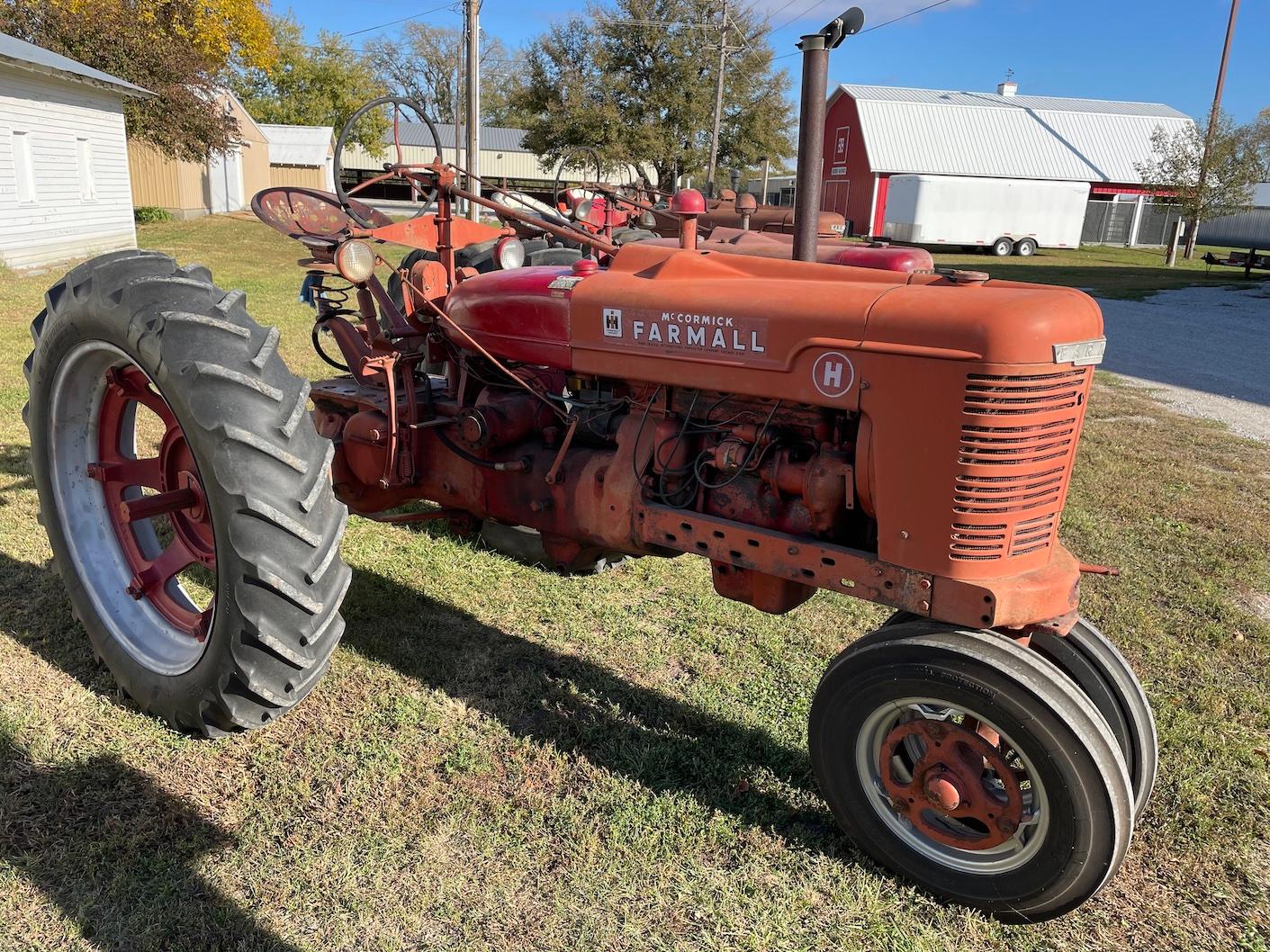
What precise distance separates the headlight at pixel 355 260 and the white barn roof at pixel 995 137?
111ft

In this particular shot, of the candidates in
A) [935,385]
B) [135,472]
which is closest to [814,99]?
[935,385]

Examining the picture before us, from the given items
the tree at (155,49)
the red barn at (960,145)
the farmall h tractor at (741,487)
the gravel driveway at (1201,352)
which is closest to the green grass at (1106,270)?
the gravel driveway at (1201,352)

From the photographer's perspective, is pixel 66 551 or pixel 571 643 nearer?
pixel 66 551

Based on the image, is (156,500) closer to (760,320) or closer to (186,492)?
(186,492)

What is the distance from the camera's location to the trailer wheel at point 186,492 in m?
2.55

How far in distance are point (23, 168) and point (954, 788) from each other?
17404mm

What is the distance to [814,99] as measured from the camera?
9.12 ft

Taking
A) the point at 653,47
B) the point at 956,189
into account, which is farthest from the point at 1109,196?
the point at 653,47

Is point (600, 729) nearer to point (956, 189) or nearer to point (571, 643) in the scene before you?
point (571, 643)

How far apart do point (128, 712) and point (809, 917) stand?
2.17 meters

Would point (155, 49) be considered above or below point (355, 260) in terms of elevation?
above

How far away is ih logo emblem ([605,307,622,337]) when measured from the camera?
2.86 metres

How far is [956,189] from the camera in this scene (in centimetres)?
2919

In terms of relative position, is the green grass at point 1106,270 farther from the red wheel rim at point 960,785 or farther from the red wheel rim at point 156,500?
the red wheel rim at point 156,500
